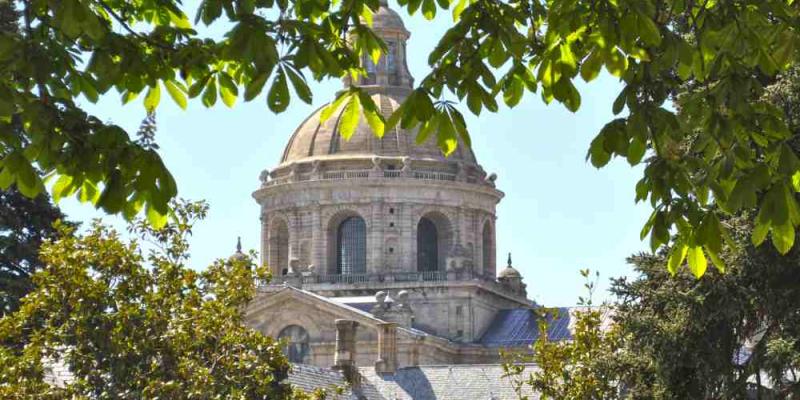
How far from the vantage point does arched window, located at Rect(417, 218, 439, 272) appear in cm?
9031

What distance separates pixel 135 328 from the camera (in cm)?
3012

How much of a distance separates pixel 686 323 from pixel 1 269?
22901 millimetres

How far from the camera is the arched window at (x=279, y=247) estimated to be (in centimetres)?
9138

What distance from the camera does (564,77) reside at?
466 inches

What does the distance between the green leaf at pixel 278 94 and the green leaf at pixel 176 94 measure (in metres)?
1.28

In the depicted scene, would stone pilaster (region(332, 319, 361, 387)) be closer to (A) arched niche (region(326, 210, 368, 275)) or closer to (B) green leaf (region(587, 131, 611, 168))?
(A) arched niche (region(326, 210, 368, 275))

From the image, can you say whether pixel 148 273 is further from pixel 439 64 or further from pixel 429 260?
pixel 429 260

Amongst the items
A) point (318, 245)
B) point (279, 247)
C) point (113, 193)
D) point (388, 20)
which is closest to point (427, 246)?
point (318, 245)

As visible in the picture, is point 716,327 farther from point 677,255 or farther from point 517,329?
point 517,329

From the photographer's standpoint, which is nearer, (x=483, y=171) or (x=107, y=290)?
(x=107, y=290)

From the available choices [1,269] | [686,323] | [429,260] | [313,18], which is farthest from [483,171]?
[313,18]

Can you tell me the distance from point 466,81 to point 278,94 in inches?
52.6

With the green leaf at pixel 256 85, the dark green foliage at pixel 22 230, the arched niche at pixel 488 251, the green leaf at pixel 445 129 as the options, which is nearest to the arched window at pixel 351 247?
the arched niche at pixel 488 251

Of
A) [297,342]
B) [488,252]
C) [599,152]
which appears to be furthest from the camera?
[488,252]
